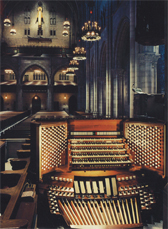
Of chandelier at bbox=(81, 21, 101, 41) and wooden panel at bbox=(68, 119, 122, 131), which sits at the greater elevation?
chandelier at bbox=(81, 21, 101, 41)

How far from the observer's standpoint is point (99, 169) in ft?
14.0

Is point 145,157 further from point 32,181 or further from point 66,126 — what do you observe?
point 32,181

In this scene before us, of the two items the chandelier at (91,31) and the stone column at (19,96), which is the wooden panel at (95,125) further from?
the stone column at (19,96)

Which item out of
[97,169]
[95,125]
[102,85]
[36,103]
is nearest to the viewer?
[97,169]

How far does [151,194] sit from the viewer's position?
13.3 ft

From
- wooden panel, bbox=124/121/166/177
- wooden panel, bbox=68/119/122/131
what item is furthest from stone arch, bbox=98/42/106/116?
wooden panel, bbox=124/121/166/177

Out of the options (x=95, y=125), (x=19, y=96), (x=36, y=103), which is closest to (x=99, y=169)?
(x=95, y=125)

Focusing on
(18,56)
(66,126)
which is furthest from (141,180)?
(18,56)

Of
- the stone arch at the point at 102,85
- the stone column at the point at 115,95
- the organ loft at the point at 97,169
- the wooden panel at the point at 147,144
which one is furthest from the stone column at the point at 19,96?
the wooden panel at the point at 147,144

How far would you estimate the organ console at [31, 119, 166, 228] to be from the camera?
3.85 metres

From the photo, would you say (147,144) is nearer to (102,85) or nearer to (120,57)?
(120,57)

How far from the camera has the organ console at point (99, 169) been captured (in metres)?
3.85

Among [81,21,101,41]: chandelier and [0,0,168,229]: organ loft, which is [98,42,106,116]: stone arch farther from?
[0,0,168,229]: organ loft

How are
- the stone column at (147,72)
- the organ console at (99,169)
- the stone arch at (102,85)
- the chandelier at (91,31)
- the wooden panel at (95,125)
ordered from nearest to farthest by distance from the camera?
the organ console at (99,169) → the wooden panel at (95,125) → the stone column at (147,72) → the chandelier at (91,31) → the stone arch at (102,85)
